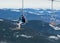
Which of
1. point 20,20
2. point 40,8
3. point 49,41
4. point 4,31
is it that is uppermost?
point 40,8

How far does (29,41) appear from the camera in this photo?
1.57m

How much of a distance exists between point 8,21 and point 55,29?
0.49m

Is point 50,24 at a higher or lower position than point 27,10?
lower

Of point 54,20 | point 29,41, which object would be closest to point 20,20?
point 29,41

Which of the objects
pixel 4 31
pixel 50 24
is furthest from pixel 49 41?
pixel 4 31

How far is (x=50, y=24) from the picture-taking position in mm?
1637

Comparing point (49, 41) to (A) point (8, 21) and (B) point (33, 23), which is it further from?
(A) point (8, 21)

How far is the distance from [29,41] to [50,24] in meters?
0.28

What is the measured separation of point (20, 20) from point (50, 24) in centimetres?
31

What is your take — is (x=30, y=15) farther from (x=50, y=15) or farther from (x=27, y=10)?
(x=50, y=15)
